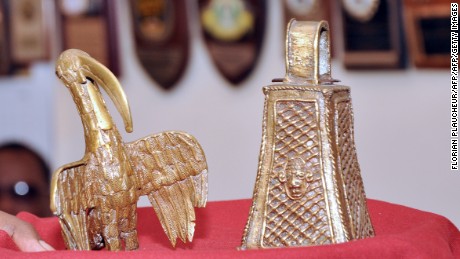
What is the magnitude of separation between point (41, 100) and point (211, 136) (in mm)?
1183

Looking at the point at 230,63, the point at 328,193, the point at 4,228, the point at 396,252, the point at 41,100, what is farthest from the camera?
the point at 41,100

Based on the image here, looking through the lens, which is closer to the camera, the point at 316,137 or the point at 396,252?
the point at 396,252

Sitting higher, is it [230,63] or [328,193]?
[230,63]

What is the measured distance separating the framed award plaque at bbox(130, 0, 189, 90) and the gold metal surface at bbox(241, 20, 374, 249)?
175 cm

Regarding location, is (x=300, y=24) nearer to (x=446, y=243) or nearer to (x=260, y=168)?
(x=260, y=168)

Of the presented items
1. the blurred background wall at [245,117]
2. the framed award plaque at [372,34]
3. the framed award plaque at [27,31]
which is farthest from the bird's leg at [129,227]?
the framed award plaque at [27,31]

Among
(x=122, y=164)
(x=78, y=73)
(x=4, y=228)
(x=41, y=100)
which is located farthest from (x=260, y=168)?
(x=41, y=100)

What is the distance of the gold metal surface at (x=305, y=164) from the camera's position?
1338 mm

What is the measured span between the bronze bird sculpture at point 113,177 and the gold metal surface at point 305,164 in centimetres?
12

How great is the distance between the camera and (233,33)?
2902 millimetres

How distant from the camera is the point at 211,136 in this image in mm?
2984

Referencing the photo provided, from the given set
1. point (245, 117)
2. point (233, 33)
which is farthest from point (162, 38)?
point (245, 117)

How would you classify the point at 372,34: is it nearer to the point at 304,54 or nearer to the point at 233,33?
the point at 233,33

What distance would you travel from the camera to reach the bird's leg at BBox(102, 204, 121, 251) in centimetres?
140
